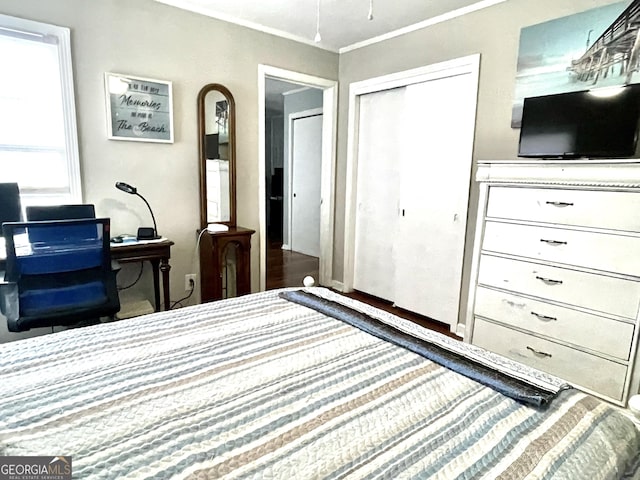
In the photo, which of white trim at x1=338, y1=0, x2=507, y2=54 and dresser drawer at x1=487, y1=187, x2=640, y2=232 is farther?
white trim at x1=338, y1=0, x2=507, y2=54

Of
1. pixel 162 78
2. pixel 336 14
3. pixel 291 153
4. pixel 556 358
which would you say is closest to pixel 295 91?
pixel 291 153

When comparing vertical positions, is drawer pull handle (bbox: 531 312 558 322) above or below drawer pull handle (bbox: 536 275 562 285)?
below

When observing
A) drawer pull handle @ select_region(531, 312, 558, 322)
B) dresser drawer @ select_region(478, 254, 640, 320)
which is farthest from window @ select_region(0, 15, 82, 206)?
drawer pull handle @ select_region(531, 312, 558, 322)

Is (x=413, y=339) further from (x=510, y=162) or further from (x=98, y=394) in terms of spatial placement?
(x=510, y=162)

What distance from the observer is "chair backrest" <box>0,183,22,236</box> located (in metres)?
2.25

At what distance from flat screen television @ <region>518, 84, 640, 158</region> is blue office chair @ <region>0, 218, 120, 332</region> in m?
2.59

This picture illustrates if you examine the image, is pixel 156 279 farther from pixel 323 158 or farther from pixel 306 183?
pixel 306 183

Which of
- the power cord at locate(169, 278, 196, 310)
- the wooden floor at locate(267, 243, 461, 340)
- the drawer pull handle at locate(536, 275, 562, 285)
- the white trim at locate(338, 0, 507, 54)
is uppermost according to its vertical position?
the white trim at locate(338, 0, 507, 54)

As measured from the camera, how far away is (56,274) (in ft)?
6.55

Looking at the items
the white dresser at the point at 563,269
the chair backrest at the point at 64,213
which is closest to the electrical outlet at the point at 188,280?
the chair backrest at the point at 64,213

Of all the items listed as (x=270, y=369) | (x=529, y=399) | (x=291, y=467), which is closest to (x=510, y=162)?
(x=529, y=399)

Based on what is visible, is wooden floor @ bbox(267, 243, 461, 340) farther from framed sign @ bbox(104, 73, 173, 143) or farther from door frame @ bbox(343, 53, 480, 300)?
framed sign @ bbox(104, 73, 173, 143)

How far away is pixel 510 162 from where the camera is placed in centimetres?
212

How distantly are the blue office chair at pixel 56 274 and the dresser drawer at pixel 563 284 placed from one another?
7.63ft
